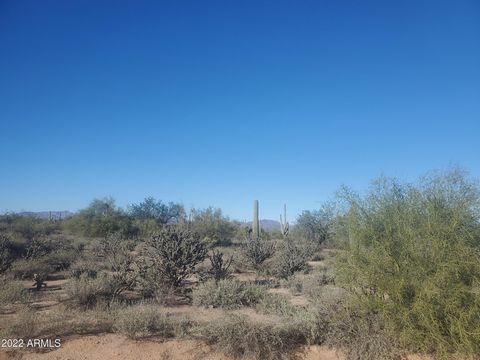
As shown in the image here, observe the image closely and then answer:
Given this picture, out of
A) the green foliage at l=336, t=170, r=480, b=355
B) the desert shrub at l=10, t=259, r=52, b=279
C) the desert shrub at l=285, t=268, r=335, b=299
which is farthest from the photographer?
the desert shrub at l=10, t=259, r=52, b=279

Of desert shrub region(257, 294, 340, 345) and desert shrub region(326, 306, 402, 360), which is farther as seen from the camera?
desert shrub region(257, 294, 340, 345)

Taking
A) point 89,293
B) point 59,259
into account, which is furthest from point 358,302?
point 59,259

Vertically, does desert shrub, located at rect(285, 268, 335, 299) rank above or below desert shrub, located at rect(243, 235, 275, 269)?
below

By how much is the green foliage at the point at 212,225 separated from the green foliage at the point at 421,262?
19.7 meters

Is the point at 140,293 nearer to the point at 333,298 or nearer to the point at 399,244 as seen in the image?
the point at 333,298

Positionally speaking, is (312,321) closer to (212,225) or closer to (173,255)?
(173,255)

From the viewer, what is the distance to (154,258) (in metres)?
10.9

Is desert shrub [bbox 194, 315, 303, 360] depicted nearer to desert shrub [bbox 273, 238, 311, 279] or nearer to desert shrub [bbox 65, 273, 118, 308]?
desert shrub [bbox 65, 273, 118, 308]

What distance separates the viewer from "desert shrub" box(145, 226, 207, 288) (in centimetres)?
1030

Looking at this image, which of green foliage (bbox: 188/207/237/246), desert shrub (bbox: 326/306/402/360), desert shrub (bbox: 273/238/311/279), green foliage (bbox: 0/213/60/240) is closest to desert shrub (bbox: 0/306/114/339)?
desert shrub (bbox: 326/306/402/360)

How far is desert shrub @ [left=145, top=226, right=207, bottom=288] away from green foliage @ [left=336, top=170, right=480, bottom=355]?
502 cm

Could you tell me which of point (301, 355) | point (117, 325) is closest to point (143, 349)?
point (117, 325)

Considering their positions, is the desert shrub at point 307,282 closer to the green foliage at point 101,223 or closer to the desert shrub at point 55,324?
the desert shrub at point 55,324

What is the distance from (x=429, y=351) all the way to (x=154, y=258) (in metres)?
7.31
